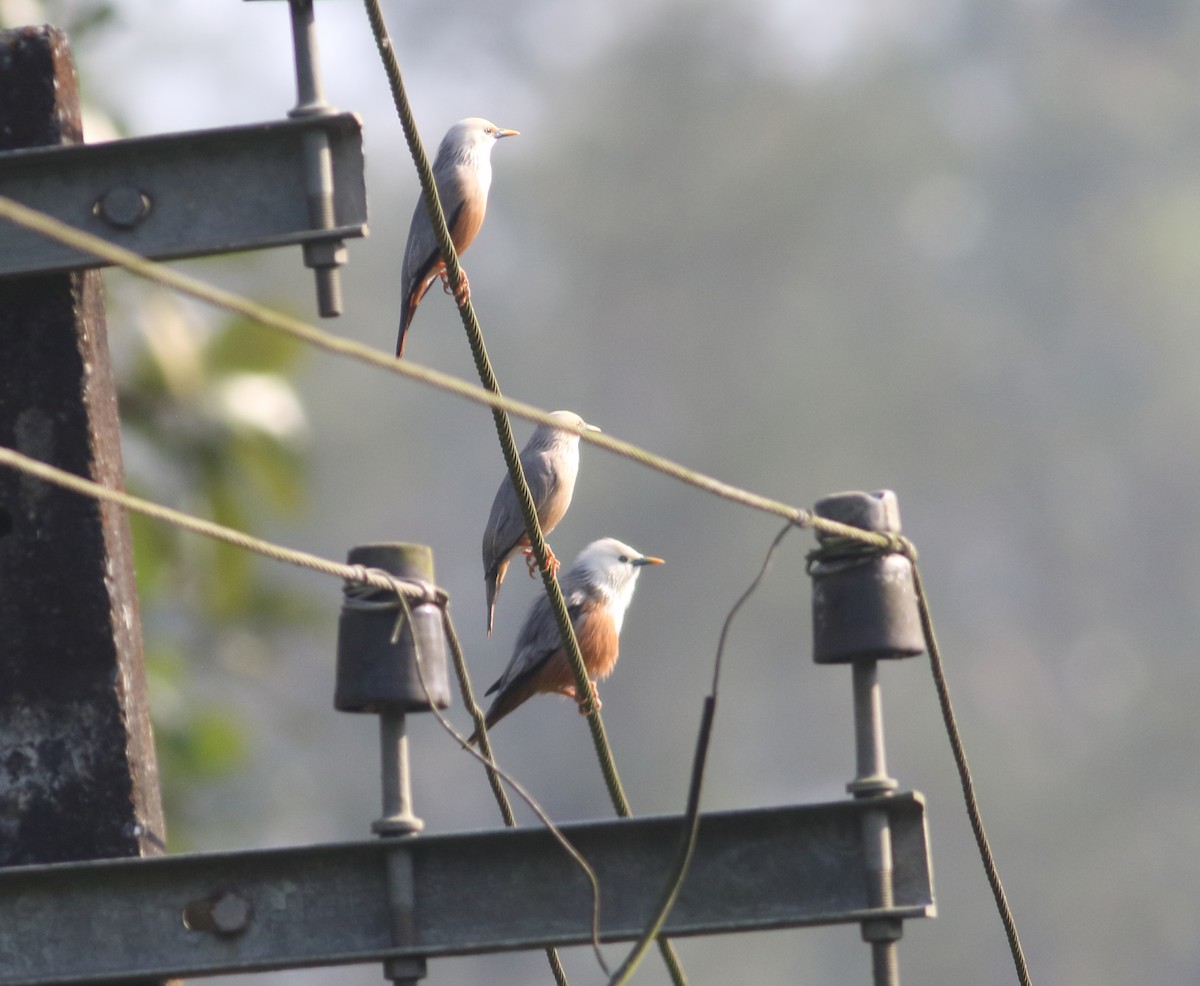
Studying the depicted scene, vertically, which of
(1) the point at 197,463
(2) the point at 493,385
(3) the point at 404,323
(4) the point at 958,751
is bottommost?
(4) the point at 958,751

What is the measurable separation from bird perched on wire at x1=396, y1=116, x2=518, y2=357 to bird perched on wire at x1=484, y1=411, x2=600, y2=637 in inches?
26.3

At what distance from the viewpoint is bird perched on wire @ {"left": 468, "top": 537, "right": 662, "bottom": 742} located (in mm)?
7371

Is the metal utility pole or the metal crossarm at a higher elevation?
the metal utility pole

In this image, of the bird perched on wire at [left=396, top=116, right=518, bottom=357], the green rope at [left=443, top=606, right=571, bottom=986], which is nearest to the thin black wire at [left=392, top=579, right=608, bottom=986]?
the green rope at [left=443, top=606, right=571, bottom=986]

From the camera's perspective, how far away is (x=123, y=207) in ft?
14.0

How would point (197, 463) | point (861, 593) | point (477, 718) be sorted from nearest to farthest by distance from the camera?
point (861, 593) → point (477, 718) → point (197, 463)

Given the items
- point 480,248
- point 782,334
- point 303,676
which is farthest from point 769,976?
point 480,248

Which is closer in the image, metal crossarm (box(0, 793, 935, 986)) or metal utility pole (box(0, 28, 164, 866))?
metal crossarm (box(0, 793, 935, 986))

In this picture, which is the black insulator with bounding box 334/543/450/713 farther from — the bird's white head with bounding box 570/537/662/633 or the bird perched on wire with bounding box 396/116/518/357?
the bird perched on wire with bounding box 396/116/518/357

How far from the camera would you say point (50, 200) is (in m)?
4.27

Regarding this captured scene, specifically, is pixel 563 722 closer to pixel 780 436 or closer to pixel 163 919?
pixel 780 436

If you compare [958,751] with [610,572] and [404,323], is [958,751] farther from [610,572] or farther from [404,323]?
[404,323]

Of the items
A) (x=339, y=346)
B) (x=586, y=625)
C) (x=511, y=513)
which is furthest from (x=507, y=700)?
(x=339, y=346)

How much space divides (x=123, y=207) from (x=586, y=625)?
3.50 metres
